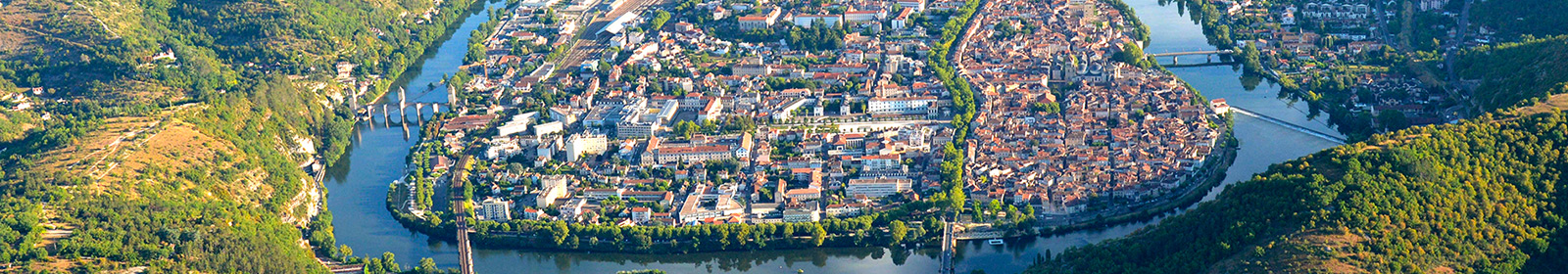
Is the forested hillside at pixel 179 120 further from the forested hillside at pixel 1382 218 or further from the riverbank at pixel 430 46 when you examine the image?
the forested hillside at pixel 1382 218

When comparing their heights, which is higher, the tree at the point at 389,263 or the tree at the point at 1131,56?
the tree at the point at 1131,56

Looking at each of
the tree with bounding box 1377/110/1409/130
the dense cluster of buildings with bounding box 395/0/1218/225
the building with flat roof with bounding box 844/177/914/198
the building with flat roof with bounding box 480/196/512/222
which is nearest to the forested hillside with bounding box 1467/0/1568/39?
the tree with bounding box 1377/110/1409/130

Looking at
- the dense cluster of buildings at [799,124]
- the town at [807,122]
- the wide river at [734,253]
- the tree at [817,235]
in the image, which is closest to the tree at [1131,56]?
the town at [807,122]

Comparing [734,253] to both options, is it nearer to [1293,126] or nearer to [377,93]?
[1293,126]

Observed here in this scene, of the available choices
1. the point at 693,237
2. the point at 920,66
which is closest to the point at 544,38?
the point at 920,66

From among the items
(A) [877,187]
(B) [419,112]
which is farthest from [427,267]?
(B) [419,112]

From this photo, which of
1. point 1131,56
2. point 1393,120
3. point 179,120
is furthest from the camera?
point 1131,56
